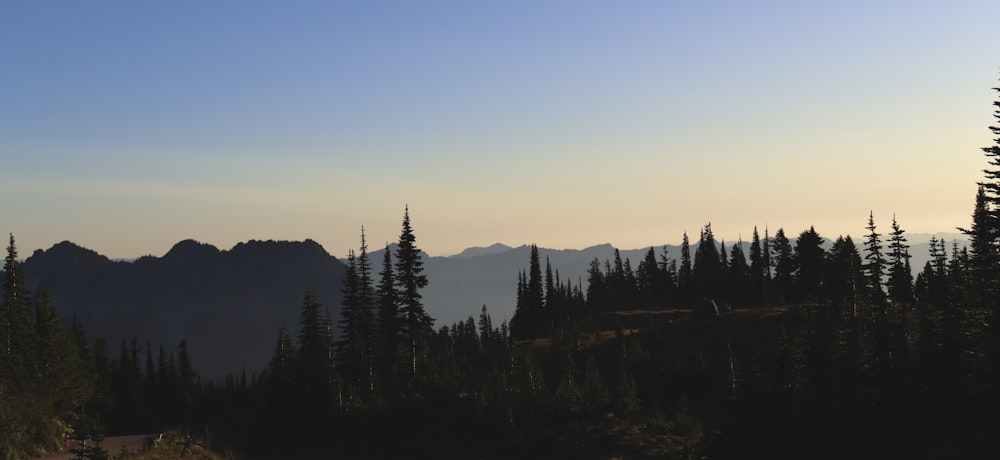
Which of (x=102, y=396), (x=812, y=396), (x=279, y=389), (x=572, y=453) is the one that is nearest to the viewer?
(x=572, y=453)

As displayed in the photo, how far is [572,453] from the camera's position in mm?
41281

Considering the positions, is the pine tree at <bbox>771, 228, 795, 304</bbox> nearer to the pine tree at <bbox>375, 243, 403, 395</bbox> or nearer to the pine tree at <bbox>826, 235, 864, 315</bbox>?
the pine tree at <bbox>826, 235, 864, 315</bbox>

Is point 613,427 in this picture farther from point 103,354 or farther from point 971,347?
point 103,354

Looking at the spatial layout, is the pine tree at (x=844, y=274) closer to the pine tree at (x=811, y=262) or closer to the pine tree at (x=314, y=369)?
the pine tree at (x=811, y=262)

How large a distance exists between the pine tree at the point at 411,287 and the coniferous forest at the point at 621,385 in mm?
178

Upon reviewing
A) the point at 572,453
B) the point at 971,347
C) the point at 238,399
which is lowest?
the point at 238,399

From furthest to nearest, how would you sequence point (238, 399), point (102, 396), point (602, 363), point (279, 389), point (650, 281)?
point (650, 281) → point (238, 399) → point (102, 396) → point (602, 363) → point (279, 389)

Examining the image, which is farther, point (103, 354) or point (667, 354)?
point (103, 354)

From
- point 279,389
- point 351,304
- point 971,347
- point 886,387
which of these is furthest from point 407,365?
point 971,347

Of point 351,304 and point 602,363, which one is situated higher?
point 351,304

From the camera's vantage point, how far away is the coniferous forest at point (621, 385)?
4050 cm

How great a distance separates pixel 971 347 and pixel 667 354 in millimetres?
39236

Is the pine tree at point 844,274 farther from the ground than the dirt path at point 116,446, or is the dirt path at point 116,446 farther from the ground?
the pine tree at point 844,274

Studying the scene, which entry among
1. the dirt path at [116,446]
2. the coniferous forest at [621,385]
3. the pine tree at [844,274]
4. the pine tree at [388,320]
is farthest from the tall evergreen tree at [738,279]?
the dirt path at [116,446]
